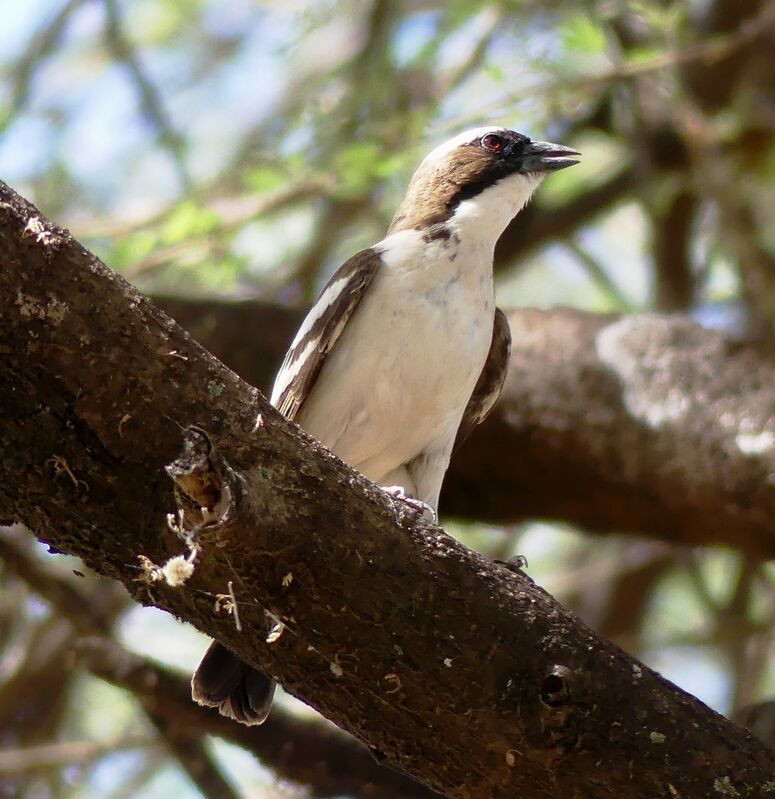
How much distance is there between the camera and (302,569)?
2430 mm

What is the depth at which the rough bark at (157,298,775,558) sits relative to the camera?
16.5ft

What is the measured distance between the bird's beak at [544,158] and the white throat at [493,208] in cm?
4

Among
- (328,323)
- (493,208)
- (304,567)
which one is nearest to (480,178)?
(493,208)

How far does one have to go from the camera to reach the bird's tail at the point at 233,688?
3344mm

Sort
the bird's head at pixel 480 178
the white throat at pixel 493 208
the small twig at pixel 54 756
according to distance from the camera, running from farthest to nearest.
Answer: the small twig at pixel 54 756 < the bird's head at pixel 480 178 < the white throat at pixel 493 208

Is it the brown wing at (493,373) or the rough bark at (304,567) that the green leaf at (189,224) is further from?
the rough bark at (304,567)

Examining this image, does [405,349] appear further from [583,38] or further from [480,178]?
[583,38]

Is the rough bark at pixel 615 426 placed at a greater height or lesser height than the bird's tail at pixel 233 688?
greater

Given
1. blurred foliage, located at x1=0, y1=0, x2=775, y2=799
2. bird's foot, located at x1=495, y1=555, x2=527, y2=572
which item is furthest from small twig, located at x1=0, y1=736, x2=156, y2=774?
bird's foot, located at x1=495, y1=555, x2=527, y2=572

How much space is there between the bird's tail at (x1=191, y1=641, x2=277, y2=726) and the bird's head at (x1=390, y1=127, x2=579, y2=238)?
5.84 ft

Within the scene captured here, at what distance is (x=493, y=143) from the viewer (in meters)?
4.80

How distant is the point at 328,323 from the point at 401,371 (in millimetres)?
336

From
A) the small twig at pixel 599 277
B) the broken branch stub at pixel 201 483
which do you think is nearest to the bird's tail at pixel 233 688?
the broken branch stub at pixel 201 483

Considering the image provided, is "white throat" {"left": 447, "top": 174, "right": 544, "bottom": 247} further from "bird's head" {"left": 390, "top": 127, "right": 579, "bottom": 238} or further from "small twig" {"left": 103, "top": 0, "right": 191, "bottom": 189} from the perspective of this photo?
"small twig" {"left": 103, "top": 0, "right": 191, "bottom": 189}
